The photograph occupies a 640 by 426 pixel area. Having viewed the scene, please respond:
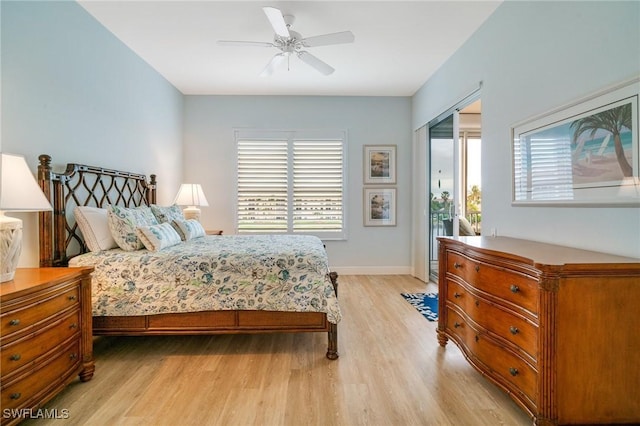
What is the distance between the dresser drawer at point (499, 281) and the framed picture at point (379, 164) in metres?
2.83

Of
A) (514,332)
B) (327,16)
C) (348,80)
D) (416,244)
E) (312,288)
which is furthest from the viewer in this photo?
(416,244)

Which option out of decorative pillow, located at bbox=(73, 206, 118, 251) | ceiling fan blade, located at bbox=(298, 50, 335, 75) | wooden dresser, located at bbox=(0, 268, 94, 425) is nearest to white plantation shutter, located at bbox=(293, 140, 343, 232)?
ceiling fan blade, located at bbox=(298, 50, 335, 75)

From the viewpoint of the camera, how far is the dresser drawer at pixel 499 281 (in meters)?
1.55

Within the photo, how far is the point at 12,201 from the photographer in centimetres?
162

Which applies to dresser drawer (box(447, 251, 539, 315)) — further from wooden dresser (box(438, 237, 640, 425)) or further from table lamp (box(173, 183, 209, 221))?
table lamp (box(173, 183, 209, 221))

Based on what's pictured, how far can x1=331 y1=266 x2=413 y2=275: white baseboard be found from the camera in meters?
5.04

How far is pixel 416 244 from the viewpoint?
4.88m

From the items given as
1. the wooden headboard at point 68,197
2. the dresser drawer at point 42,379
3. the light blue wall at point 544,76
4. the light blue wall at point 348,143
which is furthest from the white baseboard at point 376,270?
the dresser drawer at point 42,379

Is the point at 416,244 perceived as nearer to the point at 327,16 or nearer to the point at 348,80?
the point at 348,80

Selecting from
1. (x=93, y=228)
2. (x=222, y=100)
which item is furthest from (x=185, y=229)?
(x=222, y=100)

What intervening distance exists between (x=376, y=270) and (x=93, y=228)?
3848 millimetres

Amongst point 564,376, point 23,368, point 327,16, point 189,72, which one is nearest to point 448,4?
point 327,16

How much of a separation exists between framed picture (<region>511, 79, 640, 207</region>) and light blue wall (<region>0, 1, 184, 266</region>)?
3651mm

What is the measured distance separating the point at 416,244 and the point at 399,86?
2413 mm
